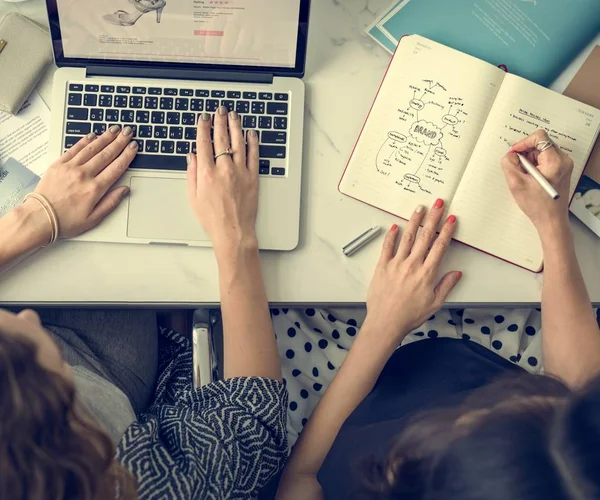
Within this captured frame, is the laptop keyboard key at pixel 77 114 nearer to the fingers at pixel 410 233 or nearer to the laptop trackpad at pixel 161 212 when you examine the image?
the laptop trackpad at pixel 161 212

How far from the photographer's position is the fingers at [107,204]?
74cm

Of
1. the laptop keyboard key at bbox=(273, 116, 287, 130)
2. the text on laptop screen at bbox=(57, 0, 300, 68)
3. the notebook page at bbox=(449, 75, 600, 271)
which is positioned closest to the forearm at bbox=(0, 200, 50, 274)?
the text on laptop screen at bbox=(57, 0, 300, 68)

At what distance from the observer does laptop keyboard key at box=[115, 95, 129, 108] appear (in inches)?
30.4

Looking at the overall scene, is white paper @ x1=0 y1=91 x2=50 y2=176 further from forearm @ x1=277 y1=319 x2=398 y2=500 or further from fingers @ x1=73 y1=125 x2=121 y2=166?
forearm @ x1=277 y1=319 x2=398 y2=500

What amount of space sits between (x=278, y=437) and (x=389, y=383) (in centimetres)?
19

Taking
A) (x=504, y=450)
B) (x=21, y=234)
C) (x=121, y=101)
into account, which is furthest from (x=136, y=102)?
(x=504, y=450)

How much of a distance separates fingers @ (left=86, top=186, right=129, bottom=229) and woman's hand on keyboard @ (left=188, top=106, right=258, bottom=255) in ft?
0.29

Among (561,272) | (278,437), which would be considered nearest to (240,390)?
(278,437)

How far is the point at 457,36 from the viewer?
81 centimetres

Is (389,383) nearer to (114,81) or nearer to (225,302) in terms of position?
(225,302)

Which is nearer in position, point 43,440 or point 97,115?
point 43,440

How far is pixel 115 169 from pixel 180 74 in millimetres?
156

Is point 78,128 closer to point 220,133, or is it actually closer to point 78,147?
point 78,147

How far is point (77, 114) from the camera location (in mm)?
774
